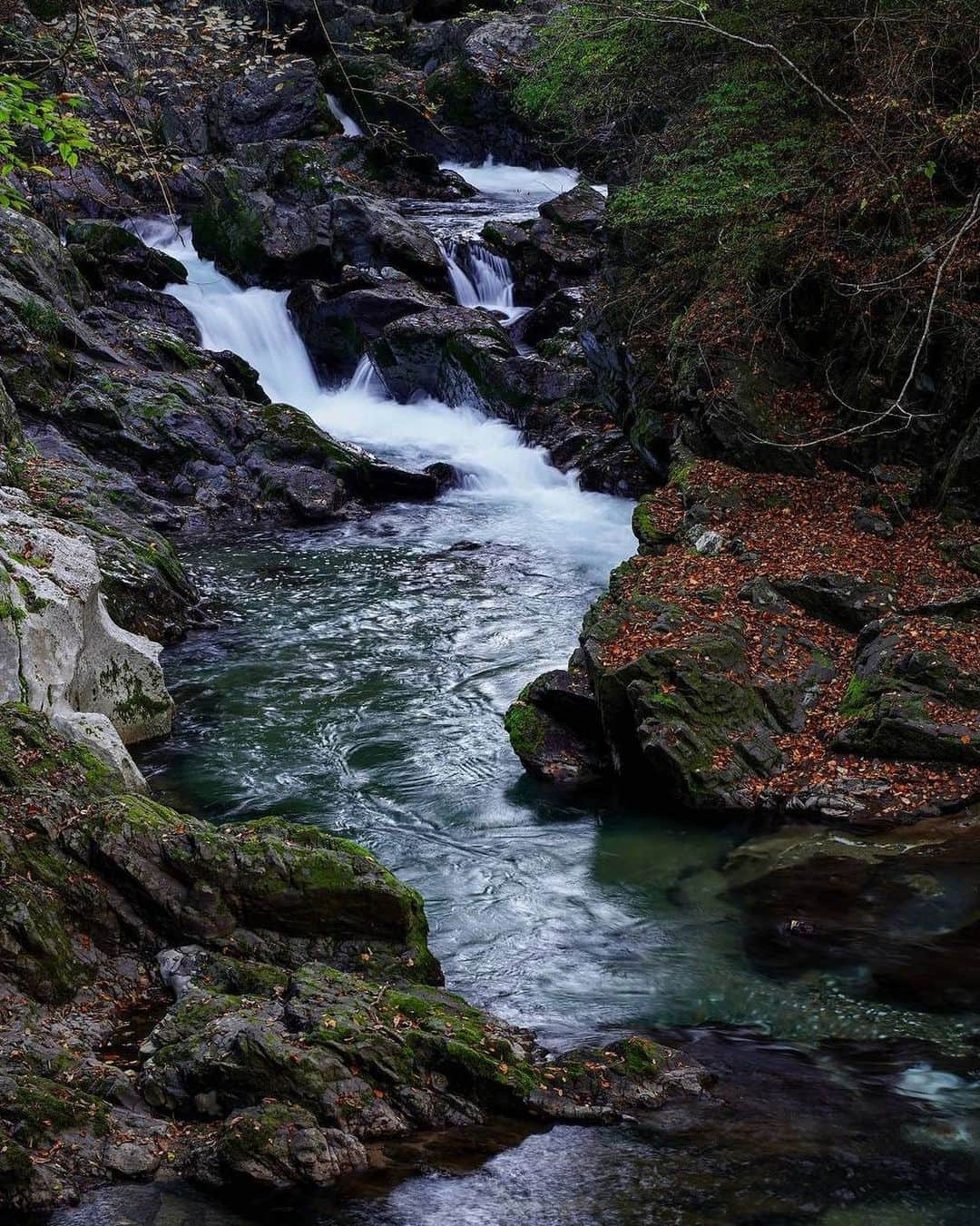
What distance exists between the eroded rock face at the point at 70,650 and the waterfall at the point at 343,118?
74.0ft

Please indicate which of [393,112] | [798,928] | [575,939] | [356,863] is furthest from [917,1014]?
[393,112]

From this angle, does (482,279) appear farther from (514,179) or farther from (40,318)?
(40,318)

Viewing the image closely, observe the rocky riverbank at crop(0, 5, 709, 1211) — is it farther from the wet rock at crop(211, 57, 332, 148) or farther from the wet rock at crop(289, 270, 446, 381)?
the wet rock at crop(211, 57, 332, 148)

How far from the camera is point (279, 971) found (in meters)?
5.93

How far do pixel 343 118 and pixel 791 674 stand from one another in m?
26.6

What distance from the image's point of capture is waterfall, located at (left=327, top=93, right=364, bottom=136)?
101ft

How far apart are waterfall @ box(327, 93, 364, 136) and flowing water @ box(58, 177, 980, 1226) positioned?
16840mm

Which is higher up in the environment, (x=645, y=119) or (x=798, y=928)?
(x=645, y=119)

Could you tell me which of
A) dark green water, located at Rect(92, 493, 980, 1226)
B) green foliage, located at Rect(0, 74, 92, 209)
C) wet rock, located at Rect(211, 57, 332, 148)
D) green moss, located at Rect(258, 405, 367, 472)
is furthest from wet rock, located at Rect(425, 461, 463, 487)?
wet rock, located at Rect(211, 57, 332, 148)

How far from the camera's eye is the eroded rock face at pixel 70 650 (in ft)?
27.9

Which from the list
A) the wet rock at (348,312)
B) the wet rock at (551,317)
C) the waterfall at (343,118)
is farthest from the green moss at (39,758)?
the waterfall at (343,118)

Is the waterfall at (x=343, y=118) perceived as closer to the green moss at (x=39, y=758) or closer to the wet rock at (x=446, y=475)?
the wet rock at (x=446, y=475)

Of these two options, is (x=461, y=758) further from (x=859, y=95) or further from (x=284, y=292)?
(x=284, y=292)

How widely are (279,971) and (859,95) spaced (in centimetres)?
1190
